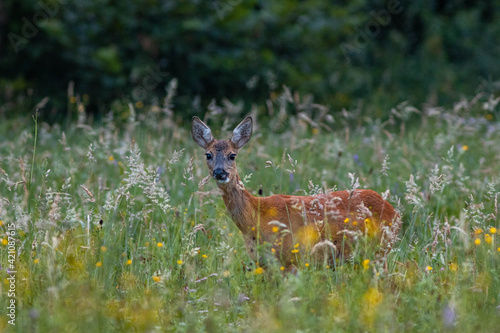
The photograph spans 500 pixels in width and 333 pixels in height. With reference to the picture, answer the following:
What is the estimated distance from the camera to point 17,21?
11.2m

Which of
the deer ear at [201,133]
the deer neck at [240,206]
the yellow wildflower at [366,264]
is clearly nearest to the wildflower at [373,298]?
the yellow wildflower at [366,264]

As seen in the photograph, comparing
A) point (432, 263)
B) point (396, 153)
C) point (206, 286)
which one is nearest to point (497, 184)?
point (396, 153)

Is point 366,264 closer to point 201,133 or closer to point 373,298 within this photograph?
point 373,298

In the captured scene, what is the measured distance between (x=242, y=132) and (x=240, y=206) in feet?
2.73

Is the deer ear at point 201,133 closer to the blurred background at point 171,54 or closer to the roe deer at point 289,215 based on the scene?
the roe deer at point 289,215

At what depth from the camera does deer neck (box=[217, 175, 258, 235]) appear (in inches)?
198

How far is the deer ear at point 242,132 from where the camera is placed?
5633 mm

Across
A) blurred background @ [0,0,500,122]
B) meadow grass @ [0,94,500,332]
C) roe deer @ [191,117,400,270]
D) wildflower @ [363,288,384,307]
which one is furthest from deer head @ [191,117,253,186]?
blurred background @ [0,0,500,122]

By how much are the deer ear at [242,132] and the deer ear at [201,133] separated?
0.65 ft

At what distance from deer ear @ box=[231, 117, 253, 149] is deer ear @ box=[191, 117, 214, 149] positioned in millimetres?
199

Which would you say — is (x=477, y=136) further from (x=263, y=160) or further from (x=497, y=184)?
(x=263, y=160)

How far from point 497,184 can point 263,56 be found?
6445mm

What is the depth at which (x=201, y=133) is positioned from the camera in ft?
18.7

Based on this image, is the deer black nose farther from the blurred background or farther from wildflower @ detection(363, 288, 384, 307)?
the blurred background
